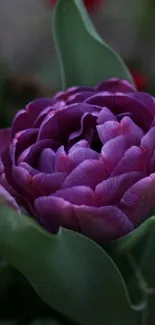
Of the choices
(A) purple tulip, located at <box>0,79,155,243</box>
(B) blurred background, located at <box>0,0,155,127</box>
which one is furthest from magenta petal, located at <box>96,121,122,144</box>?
(B) blurred background, located at <box>0,0,155,127</box>

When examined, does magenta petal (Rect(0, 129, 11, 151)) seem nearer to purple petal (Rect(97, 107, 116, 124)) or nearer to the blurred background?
purple petal (Rect(97, 107, 116, 124))

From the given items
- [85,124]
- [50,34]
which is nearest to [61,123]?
[85,124]

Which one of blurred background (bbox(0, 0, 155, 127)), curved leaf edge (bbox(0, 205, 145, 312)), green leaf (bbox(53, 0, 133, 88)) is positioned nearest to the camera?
curved leaf edge (bbox(0, 205, 145, 312))

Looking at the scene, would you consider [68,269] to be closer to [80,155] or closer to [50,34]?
[80,155]

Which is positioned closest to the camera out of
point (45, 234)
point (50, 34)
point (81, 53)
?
point (45, 234)

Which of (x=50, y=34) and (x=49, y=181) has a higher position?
(x=49, y=181)

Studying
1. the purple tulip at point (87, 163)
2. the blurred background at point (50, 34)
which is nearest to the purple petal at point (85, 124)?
the purple tulip at point (87, 163)

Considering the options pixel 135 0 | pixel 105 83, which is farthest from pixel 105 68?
pixel 135 0
